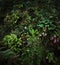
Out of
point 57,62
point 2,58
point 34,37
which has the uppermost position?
point 34,37

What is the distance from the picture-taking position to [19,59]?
4320 millimetres

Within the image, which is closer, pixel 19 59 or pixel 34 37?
pixel 19 59

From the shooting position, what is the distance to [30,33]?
4.71 m

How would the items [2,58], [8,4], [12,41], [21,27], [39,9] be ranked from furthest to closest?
1. [8,4]
2. [39,9]
3. [21,27]
4. [12,41]
5. [2,58]

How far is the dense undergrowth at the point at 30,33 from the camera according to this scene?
4.39 meters

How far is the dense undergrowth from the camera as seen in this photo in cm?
439

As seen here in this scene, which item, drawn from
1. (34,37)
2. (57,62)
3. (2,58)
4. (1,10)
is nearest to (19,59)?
(2,58)

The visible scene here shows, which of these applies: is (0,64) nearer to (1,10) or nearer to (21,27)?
(21,27)

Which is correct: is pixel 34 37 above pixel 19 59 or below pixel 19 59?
above

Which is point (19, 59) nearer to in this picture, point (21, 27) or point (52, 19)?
point (21, 27)

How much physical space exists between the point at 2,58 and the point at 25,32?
105 cm

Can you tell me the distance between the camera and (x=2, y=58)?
4266 millimetres

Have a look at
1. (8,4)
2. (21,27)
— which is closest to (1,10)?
(8,4)

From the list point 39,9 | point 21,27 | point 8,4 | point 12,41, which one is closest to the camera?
point 12,41
